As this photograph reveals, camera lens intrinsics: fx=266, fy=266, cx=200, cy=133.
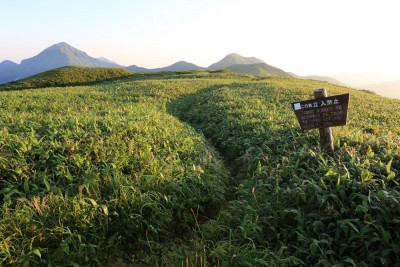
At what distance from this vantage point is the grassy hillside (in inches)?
1737

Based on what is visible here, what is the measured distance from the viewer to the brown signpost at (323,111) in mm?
6676

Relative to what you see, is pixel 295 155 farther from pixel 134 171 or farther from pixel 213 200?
pixel 134 171

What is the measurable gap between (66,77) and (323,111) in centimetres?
5197

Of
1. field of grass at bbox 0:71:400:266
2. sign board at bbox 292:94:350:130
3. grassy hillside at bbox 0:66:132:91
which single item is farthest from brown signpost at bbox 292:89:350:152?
grassy hillside at bbox 0:66:132:91

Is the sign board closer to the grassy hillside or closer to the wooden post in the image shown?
the wooden post

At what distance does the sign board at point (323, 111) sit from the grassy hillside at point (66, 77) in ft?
154

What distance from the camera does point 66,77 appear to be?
1950 inches

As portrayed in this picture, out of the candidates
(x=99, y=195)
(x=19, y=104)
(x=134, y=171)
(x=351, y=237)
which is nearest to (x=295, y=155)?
(x=351, y=237)

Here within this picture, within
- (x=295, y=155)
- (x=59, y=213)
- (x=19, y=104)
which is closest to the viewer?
(x=59, y=213)

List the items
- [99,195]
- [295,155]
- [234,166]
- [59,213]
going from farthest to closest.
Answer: [234,166]
[295,155]
[99,195]
[59,213]

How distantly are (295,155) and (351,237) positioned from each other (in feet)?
10.7

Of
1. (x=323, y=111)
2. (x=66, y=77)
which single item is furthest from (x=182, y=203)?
(x=66, y=77)

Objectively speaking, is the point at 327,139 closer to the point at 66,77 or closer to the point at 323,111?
the point at 323,111

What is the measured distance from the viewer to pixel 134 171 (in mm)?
6922
